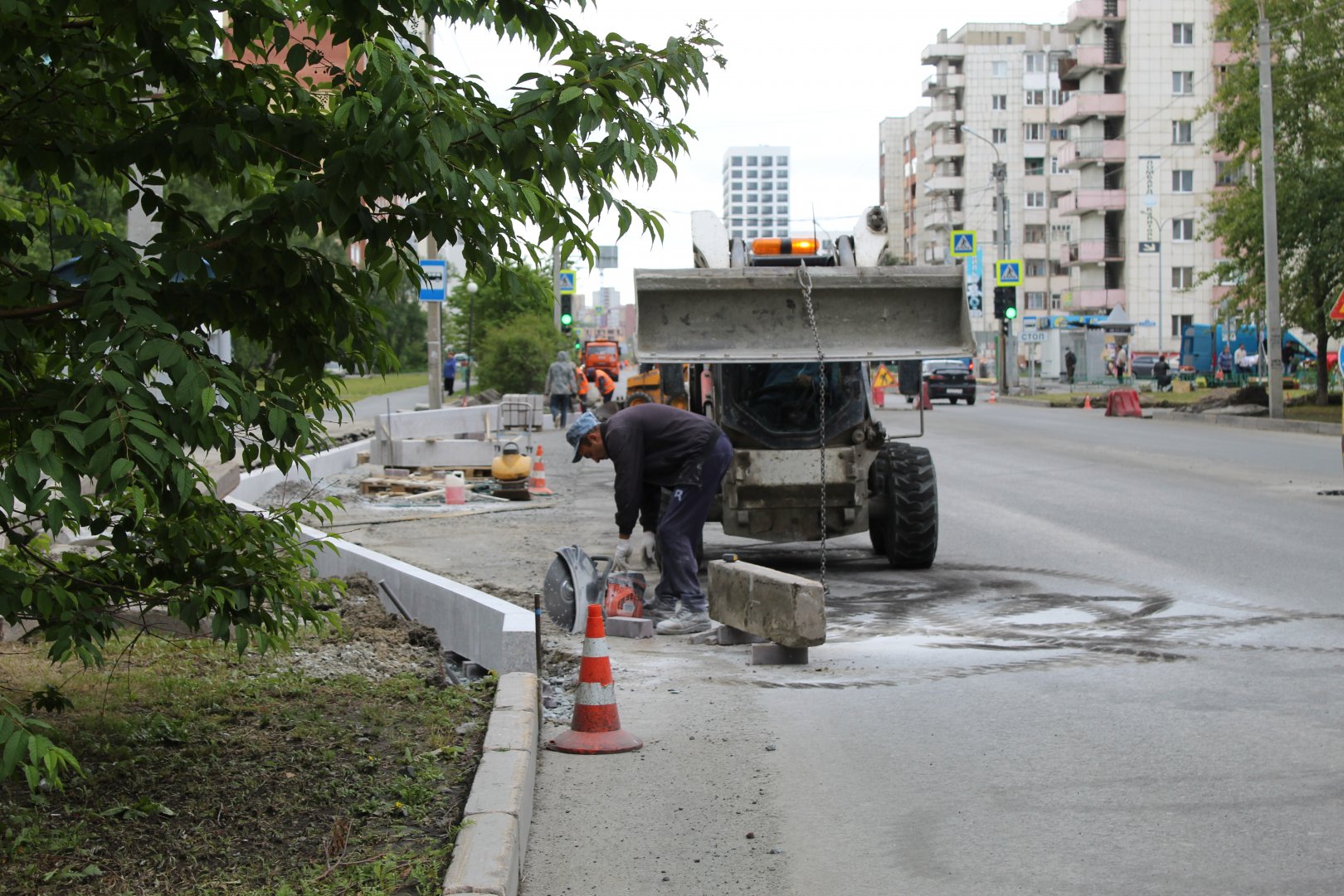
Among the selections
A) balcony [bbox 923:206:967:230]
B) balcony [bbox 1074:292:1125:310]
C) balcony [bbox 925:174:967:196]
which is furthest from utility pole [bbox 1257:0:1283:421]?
balcony [bbox 925:174:967:196]

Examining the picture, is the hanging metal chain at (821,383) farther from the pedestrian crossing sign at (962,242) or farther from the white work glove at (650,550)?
the pedestrian crossing sign at (962,242)

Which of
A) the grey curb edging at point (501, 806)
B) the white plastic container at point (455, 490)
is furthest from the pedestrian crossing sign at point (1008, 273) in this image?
the grey curb edging at point (501, 806)

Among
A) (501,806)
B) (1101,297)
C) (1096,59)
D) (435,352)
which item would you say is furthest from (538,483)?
(1096,59)

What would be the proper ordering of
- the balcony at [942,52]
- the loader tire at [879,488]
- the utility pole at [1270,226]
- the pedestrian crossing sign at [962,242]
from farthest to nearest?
the balcony at [942,52] → the pedestrian crossing sign at [962,242] → the utility pole at [1270,226] → the loader tire at [879,488]

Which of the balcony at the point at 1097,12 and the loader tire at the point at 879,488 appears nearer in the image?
the loader tire at the point at 879,488

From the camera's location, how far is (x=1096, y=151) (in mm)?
83625

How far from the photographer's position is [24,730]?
12.2ft

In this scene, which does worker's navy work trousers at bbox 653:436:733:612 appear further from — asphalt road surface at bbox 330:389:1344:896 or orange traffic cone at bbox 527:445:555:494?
orange traffic cone at bbox 527:445:555:494

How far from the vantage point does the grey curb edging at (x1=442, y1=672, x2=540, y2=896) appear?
4184 mm

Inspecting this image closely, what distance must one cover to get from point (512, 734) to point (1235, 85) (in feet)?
111

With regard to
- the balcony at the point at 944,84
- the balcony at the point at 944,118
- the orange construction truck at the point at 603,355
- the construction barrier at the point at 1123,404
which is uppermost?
the balcony at the point at 944,84

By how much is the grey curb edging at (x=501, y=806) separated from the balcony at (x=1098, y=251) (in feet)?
272

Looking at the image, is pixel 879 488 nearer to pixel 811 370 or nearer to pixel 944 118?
pixel 811 370

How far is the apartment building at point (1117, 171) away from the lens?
259 feet
